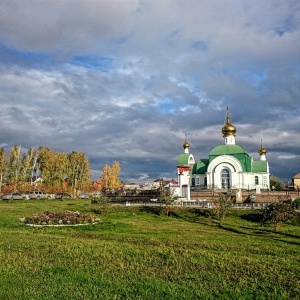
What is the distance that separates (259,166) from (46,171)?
32.6 meters

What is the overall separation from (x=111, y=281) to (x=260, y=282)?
334 centimetres

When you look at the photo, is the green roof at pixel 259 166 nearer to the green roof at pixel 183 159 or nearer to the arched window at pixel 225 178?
the arched window at pixel 225 178

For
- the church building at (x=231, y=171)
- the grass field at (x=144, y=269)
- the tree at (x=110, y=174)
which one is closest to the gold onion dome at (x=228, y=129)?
the church building at (x=231, y=171)

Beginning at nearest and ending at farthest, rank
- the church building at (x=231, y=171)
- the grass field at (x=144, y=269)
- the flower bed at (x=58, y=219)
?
1. the grass field at (x=144, y=269)
2. the flower bed at (x=58, y=219)
3. the church building at (x=231, y=171)

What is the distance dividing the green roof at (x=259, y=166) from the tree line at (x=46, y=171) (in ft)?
95.6

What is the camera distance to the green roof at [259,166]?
43969 millimetres

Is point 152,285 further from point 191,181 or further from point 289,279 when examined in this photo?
point 191,181

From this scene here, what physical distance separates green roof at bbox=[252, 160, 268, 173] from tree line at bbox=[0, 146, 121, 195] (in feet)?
Answer: 95.6

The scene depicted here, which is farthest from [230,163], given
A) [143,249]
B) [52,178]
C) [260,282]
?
[260,282]

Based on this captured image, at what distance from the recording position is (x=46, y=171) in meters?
55.5

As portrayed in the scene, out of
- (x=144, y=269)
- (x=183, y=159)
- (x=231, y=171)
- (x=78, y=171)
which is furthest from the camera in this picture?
(x=78, y=171)

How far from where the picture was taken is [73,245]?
1215cm

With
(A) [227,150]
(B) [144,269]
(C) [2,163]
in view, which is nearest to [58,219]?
(B) [144,269]

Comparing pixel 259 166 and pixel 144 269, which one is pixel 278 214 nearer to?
pixel 144 269
